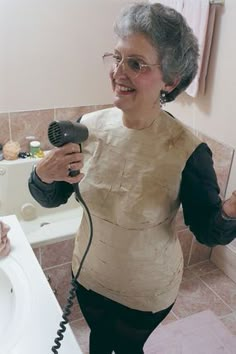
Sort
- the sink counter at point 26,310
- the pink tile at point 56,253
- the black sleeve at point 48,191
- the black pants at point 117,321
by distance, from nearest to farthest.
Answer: the sink counter at point 26,310, the black sleeve at point 48,191, the black pants at point 117,321, the pink tile at point 56,253

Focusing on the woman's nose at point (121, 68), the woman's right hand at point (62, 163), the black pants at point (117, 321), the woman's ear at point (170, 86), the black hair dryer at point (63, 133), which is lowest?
the black pants at point (117, 321)

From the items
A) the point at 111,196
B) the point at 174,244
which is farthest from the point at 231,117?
the point at 111,196

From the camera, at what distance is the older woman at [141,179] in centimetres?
76

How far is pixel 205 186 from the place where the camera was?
2.72 ft

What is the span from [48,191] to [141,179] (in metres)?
0.25

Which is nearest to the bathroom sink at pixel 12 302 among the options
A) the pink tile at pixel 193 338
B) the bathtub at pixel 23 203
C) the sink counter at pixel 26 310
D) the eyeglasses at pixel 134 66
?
the sink counter at pixel 26 310

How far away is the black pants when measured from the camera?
1020 mm

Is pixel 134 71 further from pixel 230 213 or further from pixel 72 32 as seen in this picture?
pixel 72 32

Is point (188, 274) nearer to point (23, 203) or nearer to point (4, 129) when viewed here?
point (23, 203)

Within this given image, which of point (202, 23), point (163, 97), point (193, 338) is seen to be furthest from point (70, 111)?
point (193, 338)

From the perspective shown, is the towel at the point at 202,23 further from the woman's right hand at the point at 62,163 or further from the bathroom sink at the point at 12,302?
the bathroom sink at the point at 12,302

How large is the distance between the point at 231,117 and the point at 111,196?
1.07 m

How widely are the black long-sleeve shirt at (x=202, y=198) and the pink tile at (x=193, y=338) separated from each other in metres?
0.90

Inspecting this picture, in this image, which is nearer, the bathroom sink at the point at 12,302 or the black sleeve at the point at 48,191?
the bathroom sink at the point at 12,302
